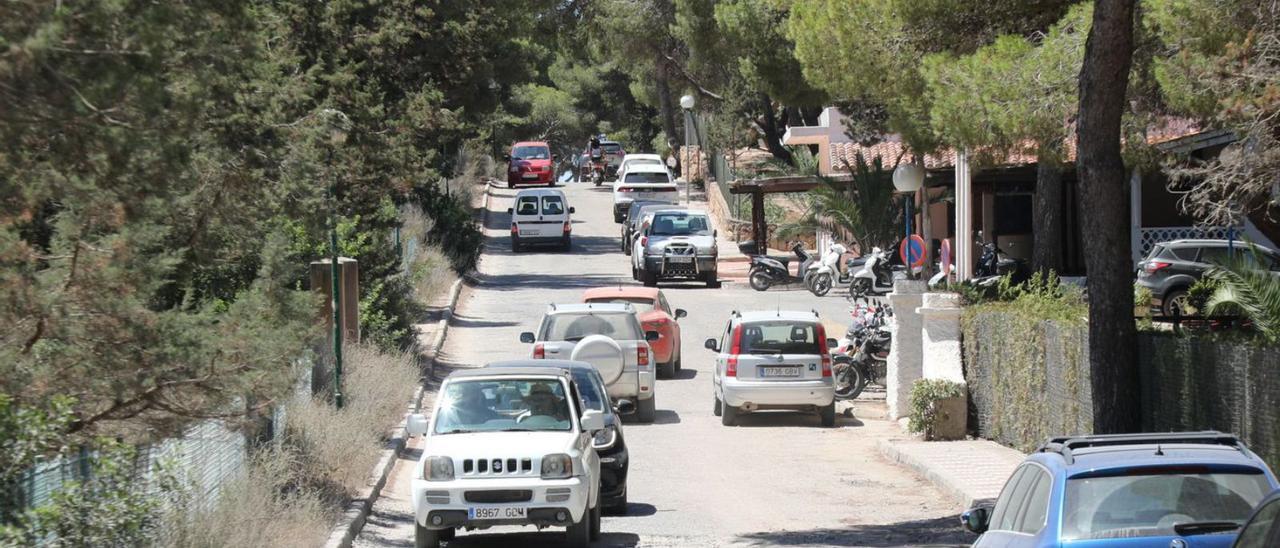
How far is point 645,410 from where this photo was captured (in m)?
23.5

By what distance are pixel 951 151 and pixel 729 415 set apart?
11012 mm

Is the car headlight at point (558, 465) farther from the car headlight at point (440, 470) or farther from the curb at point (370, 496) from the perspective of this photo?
the curb at point (370, 496)

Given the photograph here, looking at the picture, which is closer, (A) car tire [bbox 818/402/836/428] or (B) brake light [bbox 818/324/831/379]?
(B) brake light [bbox 818/324/831/379]

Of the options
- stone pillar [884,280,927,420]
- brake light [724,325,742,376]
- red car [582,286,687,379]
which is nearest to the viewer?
stone pillar [884,280,927,420]

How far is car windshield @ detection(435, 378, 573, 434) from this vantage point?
46.4 ft

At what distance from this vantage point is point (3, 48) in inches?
261

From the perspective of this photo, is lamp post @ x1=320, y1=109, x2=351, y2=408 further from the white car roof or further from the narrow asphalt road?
the white car roof

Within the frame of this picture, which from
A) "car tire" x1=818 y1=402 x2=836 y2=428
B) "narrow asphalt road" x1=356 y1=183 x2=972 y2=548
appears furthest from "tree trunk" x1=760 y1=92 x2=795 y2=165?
"car tire" x1=818 y1=402 x2=836 y2=428

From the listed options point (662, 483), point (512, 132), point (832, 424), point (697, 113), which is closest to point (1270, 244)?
point (832, 424)

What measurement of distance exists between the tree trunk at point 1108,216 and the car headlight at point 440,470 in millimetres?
5951

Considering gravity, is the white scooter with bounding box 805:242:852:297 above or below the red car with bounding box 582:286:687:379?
above

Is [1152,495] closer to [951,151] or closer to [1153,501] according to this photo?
[1153,501]

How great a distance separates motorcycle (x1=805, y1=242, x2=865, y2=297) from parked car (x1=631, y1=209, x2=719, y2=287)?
2.72 meters

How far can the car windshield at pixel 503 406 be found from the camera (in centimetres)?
1416
